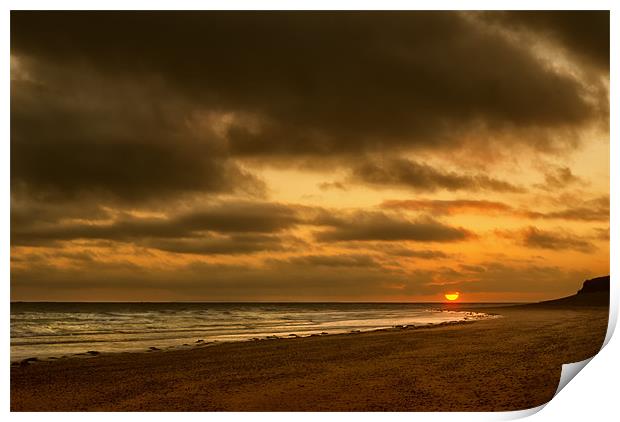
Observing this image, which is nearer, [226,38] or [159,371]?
[226,38]

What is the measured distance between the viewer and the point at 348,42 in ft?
17.7

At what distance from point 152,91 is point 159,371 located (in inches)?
97.5

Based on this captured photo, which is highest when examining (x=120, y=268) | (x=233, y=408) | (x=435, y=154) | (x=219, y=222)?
(x=435, y=154)

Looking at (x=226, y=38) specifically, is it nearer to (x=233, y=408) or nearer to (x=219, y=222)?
(x=219, y=222)

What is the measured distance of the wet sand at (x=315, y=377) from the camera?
453 cm

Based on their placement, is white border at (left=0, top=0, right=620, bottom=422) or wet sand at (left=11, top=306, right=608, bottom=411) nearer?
white border at (left=0, top=0, right=620, bottom=422)

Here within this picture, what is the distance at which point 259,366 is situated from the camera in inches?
227

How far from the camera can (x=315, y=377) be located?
17.2ft

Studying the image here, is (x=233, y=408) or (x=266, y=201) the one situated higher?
(x=266, y=201)

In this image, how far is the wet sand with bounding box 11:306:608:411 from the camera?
4.53 metres
